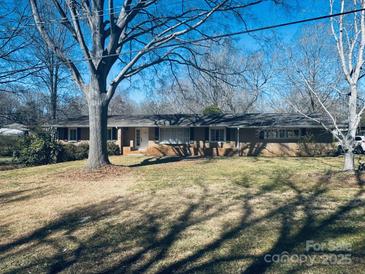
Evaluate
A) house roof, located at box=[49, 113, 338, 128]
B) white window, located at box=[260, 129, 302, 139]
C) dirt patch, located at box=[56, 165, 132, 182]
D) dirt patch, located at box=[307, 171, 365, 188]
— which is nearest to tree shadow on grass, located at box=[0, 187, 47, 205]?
dirt patch, located at box=[56, 165, 132, 182]

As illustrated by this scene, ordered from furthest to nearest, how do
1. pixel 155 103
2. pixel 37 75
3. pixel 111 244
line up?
pixel 155 103 → pixel 37 75 → pixel 111 244

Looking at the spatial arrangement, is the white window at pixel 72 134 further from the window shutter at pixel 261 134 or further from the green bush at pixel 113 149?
the window shutter at pixel 261 134

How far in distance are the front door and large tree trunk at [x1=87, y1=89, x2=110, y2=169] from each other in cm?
1174

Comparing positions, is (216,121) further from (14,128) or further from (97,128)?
(14,128)

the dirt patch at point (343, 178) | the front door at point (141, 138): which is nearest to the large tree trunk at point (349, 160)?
the dirt patch at point (343, 178)

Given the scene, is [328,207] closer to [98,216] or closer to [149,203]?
[149,203]

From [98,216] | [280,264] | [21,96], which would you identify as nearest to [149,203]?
[98,216]

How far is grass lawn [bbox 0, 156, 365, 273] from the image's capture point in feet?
14.9

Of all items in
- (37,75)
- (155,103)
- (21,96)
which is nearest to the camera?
(37,75)

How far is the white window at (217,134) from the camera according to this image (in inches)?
974

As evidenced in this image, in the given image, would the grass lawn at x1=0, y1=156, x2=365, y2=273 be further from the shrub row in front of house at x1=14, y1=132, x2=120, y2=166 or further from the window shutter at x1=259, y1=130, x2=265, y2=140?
the window shutter at x1=259, y1=130, x2=265, y2=140

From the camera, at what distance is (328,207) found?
7656 mm

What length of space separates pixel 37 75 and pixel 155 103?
36.6m

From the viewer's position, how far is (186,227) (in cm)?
622
